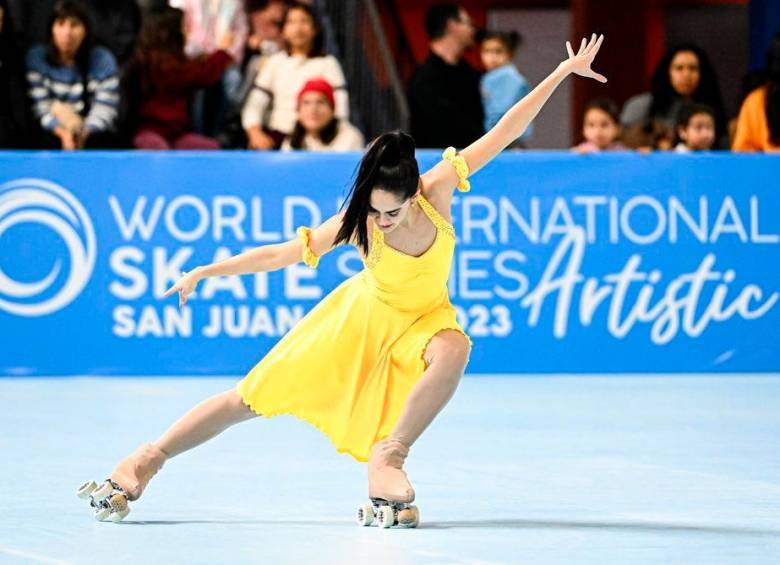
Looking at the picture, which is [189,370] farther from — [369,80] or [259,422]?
[369,80]

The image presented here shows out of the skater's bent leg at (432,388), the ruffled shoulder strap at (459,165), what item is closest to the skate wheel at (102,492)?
the skater's bent leg at (432,388)

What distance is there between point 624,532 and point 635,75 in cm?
1245

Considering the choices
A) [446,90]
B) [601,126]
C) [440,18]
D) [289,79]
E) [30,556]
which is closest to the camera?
[30,556]

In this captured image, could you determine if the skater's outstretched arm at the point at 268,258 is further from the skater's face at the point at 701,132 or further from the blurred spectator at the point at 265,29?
the blurred spectator at the point at 265,29

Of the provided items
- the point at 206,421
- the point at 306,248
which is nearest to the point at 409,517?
the point at 206,421

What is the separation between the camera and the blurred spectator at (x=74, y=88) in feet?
31.4

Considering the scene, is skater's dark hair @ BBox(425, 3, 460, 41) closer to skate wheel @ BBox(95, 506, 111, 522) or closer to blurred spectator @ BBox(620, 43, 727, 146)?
blurred spectator @ BBox(620, 43, 727, 146)

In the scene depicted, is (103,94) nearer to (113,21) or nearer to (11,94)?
(11,94)

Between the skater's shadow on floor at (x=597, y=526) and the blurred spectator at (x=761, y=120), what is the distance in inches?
220

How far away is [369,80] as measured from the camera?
41.0ft

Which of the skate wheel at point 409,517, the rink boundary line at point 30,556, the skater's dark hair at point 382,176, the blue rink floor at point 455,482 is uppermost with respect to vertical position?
the skater's dark hair at point 382,176

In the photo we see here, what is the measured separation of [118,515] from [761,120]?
6219mm

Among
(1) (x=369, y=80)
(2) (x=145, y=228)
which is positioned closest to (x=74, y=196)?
(2) (x=145, y=228)

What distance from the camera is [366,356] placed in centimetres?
486
